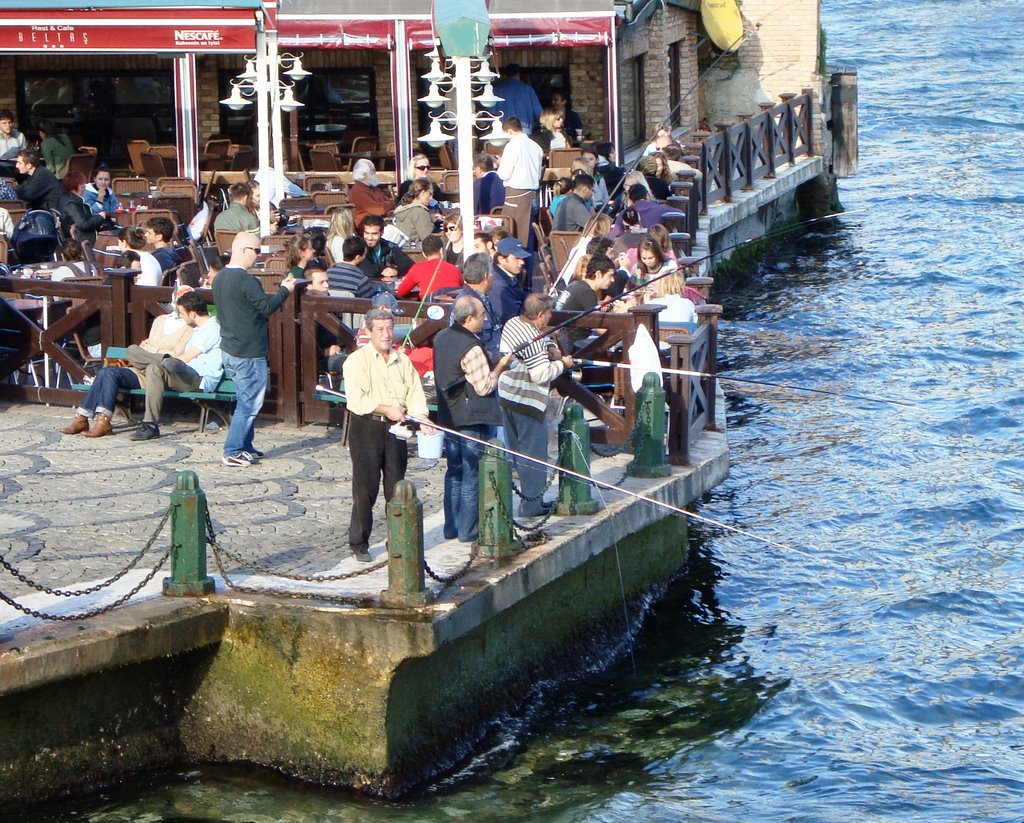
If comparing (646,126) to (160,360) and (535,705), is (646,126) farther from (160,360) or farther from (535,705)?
(535,705)

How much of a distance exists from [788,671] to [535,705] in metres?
1.90

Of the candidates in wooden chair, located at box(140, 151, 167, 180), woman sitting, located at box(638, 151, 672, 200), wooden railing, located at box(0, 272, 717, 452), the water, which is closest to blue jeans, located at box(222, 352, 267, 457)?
wooden railing, located at box(0, 272, 717, 452)

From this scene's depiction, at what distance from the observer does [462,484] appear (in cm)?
1012

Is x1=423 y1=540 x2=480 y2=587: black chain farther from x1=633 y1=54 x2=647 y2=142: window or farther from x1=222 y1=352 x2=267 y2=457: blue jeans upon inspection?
x1=633 y1=54 x2=647 y2=142: window

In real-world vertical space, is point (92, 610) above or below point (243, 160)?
below

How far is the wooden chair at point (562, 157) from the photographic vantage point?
21.0 metres

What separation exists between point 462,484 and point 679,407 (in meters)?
2.55

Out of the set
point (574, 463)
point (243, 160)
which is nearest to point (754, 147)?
point (243, 160)

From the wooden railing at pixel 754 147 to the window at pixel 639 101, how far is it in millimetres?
2067

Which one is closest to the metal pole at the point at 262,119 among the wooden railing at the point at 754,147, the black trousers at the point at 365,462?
the wooden railing at the point at 754,147

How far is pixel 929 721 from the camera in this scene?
35.4 ft

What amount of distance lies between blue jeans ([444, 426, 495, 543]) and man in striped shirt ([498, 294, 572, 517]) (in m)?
0.34

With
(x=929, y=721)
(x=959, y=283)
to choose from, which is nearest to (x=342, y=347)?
(x=929, y=721)

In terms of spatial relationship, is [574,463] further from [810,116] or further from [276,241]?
[810,116]
